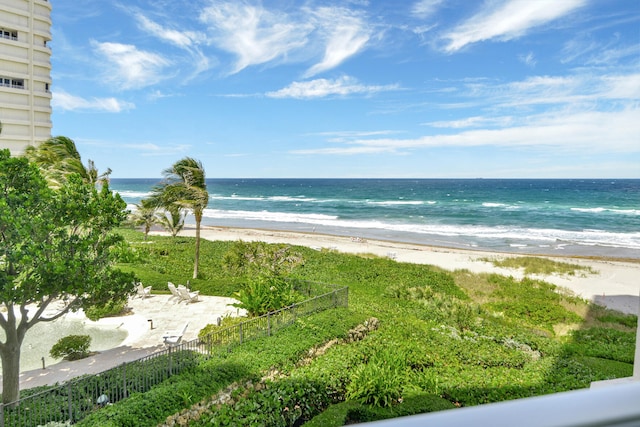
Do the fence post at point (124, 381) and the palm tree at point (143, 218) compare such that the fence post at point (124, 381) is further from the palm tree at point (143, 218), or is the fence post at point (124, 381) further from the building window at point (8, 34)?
the building window at point (8, 34)

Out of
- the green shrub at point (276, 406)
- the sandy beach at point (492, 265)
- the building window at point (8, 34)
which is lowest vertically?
the sandy beach at point (492, 265)

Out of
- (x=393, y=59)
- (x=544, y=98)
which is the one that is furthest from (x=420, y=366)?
(x=544, y=98)

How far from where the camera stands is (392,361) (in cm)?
782

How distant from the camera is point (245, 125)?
94875 mm

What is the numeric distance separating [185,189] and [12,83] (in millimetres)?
21652

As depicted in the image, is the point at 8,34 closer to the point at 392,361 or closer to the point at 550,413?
the point at 392,361

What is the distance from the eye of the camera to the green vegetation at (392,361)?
6379 millimetres

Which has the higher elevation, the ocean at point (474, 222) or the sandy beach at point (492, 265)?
the ocean at point (474, 222)

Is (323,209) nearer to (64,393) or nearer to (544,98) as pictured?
(544,98)

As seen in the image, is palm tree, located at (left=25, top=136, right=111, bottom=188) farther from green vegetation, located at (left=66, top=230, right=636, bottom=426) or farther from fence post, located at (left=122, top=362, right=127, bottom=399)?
fence post, located at (left=122, top=362, right=127, bottom=399)

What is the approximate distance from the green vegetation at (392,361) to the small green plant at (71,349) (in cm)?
221

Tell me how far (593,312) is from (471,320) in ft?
18.0

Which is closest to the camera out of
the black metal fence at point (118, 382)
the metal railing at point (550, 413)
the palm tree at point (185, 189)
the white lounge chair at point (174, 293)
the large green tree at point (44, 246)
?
the metal railing at point (550, 413)

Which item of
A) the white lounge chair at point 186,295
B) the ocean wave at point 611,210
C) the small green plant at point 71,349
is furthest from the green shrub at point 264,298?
the ocean wave at point 611,210
